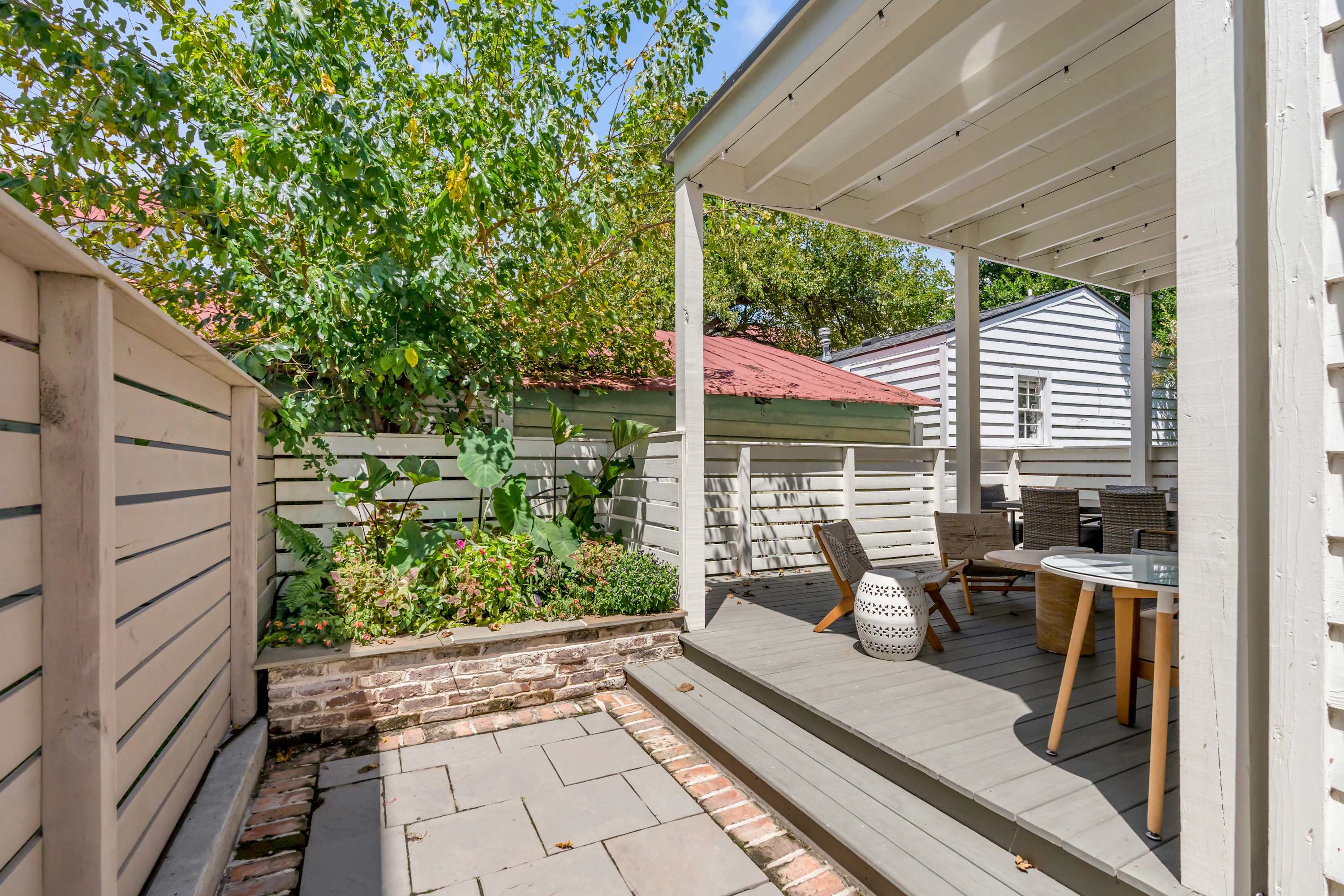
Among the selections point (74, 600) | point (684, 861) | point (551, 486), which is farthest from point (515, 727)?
point (74, 600)

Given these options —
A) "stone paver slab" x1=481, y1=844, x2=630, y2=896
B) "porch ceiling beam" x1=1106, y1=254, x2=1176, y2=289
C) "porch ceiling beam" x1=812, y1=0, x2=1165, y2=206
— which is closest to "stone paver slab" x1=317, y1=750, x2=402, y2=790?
"stone paver slab" x1=481, y1=844, x2=630, y2=896

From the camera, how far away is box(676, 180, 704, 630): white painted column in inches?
179

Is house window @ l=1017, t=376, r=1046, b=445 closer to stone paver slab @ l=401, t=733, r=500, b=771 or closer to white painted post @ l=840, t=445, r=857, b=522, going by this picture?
white painted post @ l=840, t=445, r=857, b=522

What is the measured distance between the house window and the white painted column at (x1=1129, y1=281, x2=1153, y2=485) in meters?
3.02

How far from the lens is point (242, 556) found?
3.41 metres

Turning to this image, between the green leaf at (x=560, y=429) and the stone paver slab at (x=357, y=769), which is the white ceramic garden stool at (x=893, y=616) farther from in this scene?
the stone paver slab at (x=357, y=769)

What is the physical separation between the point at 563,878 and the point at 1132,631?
2.33 meters

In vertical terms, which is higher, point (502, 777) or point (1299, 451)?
point (1299, 451)

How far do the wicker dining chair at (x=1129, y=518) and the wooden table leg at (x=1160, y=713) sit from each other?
312 cm

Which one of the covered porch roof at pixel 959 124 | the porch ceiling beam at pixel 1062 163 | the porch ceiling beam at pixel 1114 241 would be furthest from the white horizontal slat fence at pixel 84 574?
the porch ceiling beam at pixel 1114 241

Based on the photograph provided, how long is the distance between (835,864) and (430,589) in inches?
112

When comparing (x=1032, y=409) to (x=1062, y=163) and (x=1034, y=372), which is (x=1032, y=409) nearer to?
(x=1034, y=372)

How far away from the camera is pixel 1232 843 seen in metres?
1.74

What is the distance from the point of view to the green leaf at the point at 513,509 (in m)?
4.64
